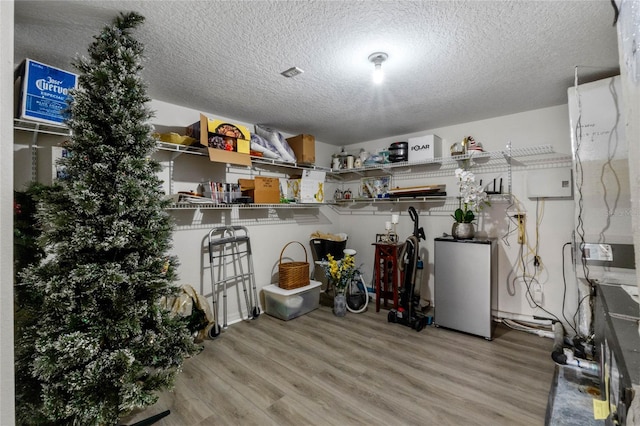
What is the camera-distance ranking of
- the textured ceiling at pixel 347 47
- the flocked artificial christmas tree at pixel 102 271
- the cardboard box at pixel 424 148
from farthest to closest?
the cardboard box at pixel 424 148 < the textured ceiling at pixel 347 47 < the flocked artificial christmas tree at pixel 102 271

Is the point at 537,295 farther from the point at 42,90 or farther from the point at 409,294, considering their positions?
the point at 42,90

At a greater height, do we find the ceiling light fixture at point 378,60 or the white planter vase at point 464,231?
the ceiling light fixture at point 378,60

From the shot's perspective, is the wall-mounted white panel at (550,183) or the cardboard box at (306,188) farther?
the cardboard box at (306,188)

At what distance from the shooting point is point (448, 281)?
271 centimetres

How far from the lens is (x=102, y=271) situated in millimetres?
1301

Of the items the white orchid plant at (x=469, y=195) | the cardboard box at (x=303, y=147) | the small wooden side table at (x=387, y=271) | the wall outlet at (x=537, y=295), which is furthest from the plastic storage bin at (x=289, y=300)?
the wall outlet at (x=537, y=295)

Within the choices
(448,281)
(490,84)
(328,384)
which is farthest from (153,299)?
(490,84)

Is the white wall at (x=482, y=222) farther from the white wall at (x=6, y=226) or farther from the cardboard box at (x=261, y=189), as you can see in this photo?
the white wall at (x=6, y=226)

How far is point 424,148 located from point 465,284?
1.56 metres

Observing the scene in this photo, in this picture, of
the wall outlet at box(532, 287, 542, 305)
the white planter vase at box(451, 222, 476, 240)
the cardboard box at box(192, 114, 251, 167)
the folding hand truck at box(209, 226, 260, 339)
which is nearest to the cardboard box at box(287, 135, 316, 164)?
the cardboard box at box(192, 114, 251, 167)

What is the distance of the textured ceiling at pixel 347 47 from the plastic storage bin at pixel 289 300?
1.98 metres

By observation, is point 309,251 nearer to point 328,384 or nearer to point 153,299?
point 328,384

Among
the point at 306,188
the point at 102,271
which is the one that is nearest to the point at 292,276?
the point at 306,188

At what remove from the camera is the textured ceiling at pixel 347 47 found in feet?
4.45
